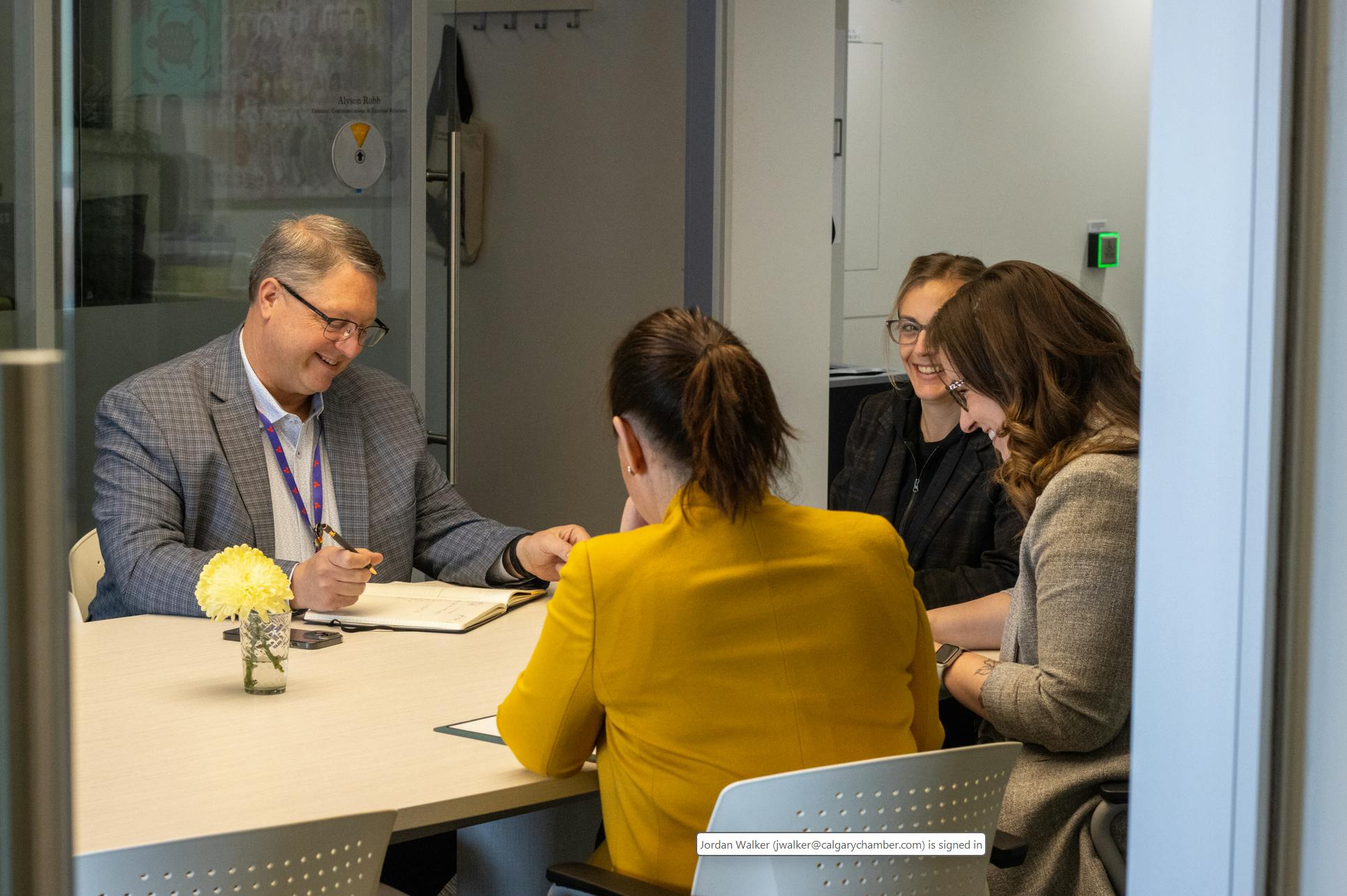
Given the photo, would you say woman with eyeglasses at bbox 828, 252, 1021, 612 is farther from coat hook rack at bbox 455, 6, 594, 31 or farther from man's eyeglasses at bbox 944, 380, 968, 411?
coat hook rack at bbox 455, 6, 594, 31

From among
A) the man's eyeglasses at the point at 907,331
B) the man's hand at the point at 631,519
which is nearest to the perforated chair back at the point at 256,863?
the man's hand at the point at 631,519

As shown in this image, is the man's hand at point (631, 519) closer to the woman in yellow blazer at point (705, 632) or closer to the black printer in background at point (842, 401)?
the woman in yellow blazer at point (705, 632)

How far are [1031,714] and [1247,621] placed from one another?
3.20ft

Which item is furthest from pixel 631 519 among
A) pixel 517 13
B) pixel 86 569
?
pixel 517 13

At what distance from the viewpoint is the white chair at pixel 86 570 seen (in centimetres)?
281

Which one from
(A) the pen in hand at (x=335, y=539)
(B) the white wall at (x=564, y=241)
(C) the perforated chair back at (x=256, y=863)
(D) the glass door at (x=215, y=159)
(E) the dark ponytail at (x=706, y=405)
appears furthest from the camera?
(B) the white wall at (x=564, y=241)

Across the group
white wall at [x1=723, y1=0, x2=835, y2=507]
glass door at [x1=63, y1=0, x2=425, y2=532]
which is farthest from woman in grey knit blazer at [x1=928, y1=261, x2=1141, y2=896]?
glass door at [x1=63, y1=0, x2=425, y2=532]

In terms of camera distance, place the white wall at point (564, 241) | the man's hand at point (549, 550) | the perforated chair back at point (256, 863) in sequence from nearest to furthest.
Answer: the perforated chair back at point (256, 863)
the man's hand at point (549, 550)
the white wall at point (564, 241)

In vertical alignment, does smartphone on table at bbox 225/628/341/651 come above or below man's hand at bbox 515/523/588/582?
below

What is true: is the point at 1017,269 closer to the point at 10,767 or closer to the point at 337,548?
the point at 337,548

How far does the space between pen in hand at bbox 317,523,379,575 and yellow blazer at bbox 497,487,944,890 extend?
2.50 feet

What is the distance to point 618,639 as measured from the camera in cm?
166

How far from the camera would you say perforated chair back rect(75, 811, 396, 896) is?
1.24m

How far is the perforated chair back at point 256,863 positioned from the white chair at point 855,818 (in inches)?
12.6
